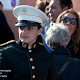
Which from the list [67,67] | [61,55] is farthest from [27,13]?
[67,67]

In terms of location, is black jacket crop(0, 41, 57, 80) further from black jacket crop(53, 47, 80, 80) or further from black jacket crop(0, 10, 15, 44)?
black jacket crop(0, 10, 15, 44)

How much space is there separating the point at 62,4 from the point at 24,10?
6.56 feet

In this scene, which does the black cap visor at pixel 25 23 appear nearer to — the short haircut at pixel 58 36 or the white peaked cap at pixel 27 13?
the white peaked cap at pixel 27 13

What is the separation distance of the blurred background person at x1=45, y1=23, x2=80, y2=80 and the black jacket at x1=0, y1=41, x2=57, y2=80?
0.18 m

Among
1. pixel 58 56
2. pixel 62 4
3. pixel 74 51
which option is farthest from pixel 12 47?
pixel 62 4

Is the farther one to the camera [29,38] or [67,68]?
[67,68]

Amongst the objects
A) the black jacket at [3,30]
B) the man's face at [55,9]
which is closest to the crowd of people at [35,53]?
the black jacket at [3,30]

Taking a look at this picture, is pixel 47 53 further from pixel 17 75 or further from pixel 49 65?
pixel 17 75

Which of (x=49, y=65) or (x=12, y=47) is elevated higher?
(x=12, y=47)

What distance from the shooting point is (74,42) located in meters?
2.79

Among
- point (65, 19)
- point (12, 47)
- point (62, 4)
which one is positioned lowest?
point (12, 47)

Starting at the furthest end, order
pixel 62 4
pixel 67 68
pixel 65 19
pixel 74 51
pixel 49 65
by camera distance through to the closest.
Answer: pixel 62 4 → pixel 65 19 → pixel 74 51 → pixel 67 68 → pixel 49 65

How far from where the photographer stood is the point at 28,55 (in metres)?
1.82

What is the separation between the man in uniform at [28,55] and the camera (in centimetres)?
171
